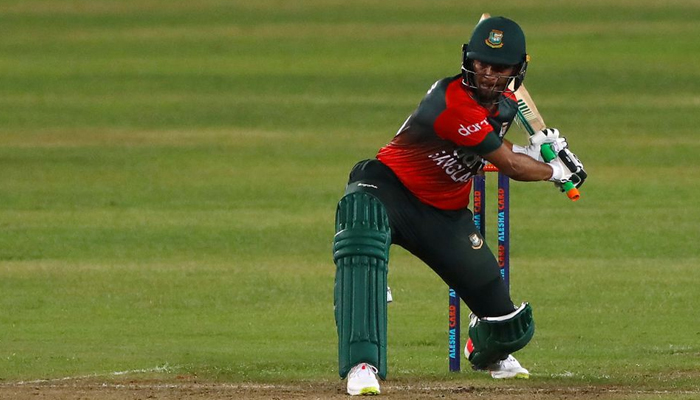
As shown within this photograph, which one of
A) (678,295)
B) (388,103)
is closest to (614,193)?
(678,295)

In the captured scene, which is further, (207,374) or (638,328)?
(638,328)

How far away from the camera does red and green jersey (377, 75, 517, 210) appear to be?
25.8 feet

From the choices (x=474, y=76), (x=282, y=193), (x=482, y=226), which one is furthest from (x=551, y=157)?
(x=282, y=193)

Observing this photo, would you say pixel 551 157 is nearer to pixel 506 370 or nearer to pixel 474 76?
pixel 474 76

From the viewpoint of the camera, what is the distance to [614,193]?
1858cm

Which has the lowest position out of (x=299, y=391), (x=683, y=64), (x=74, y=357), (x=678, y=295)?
(x=299, y=391)

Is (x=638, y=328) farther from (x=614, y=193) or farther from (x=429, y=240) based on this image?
(x=614, y=193)

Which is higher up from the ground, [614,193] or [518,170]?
[614,193]

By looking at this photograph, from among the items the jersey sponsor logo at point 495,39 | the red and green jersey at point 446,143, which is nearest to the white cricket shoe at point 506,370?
the red and green jersey at point 446,143

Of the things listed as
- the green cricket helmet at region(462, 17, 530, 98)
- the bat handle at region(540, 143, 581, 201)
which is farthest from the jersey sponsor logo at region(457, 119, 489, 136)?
the bat handle at region(540, 143, 581, 201)

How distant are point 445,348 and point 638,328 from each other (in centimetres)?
150

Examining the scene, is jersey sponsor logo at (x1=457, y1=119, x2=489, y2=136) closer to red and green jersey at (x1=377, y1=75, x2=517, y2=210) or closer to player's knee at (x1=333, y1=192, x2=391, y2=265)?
red and green jersey at (x1=377, y1=75, x2=517, y2=210)

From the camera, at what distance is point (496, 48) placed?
26.0ft

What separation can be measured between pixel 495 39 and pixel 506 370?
1.93 m
